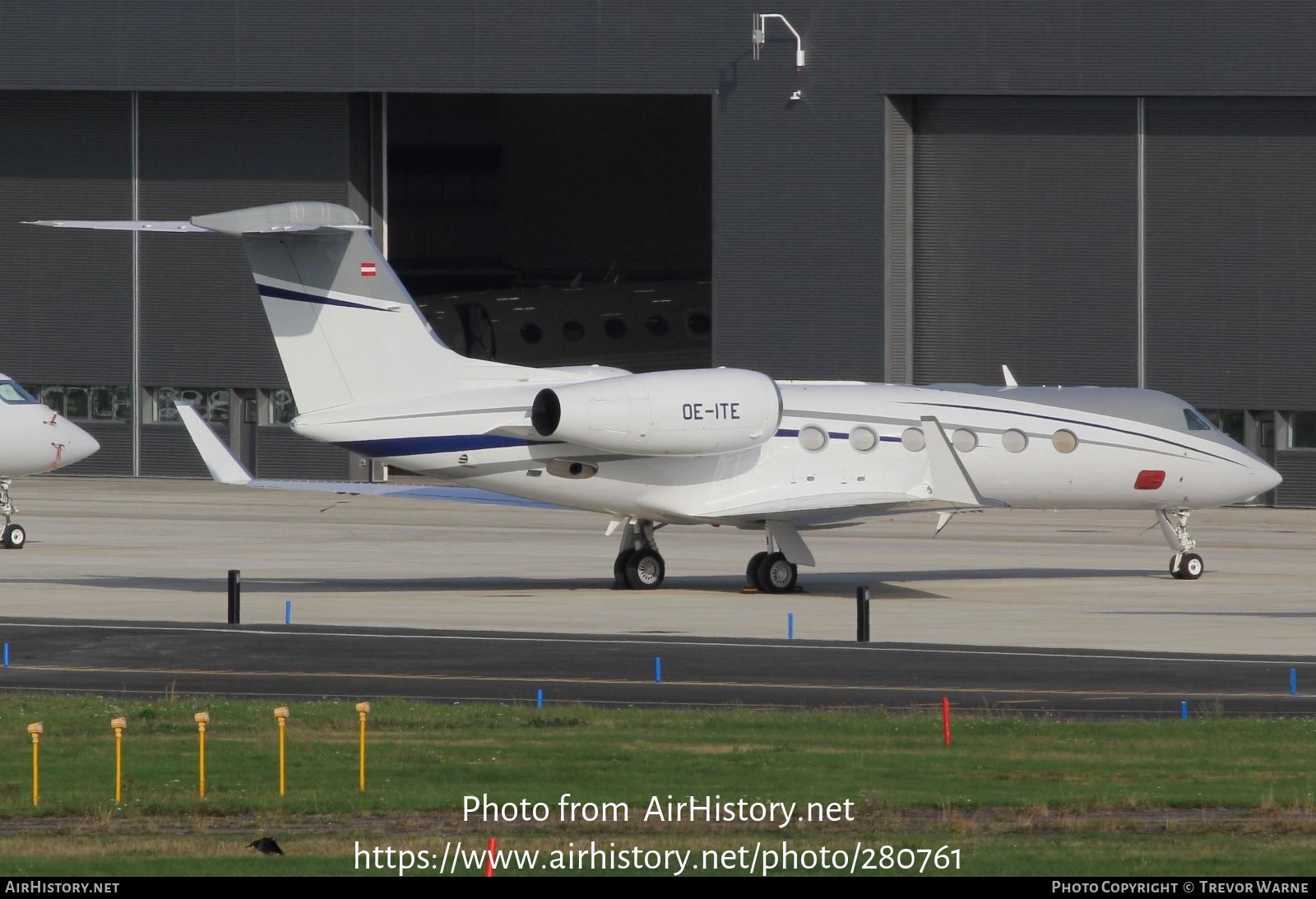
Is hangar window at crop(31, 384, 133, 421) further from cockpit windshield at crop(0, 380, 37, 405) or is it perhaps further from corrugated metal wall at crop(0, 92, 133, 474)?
cockpit windshield at crop(0, 380, 37, 405)

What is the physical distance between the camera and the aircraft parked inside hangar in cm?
2858

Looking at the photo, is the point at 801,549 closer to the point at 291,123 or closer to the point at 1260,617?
the point at 1260,617

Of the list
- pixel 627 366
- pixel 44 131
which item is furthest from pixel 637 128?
pixel 44 131

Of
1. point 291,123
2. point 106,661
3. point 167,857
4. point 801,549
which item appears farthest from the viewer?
point 291,123

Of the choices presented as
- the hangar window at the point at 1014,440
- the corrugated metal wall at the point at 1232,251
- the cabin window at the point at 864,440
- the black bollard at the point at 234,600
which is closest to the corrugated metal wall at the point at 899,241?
the corrugated metal wall at the point at 1232,251

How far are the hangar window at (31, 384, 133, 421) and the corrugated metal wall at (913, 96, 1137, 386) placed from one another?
22.3 meters

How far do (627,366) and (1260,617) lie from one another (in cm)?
3637

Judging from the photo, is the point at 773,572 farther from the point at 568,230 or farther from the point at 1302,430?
the point at 568,230

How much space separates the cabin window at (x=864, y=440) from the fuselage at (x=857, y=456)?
0.08 feet

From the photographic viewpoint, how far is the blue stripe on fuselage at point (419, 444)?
28.8m

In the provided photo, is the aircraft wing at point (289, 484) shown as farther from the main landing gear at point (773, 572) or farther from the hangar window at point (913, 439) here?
the hangar window at point (913, 439)

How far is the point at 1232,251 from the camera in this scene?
52.1 metres
